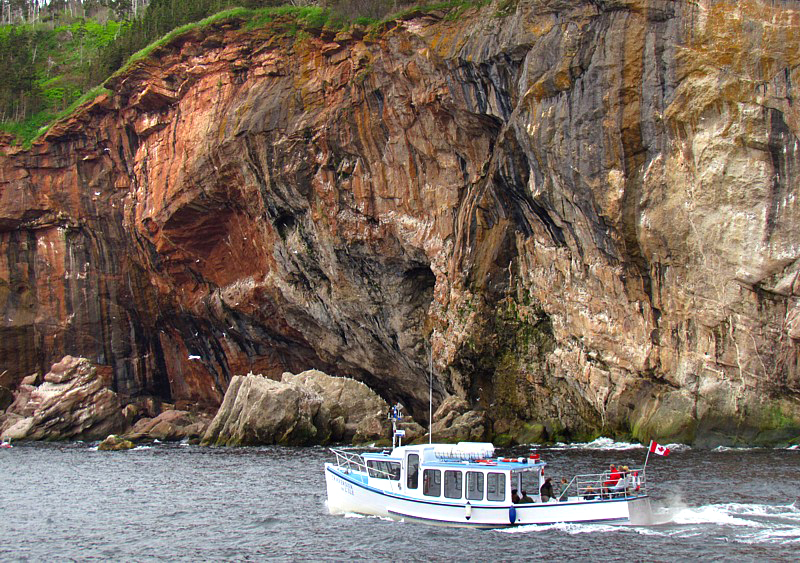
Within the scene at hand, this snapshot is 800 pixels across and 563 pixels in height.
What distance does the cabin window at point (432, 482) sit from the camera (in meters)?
23.0

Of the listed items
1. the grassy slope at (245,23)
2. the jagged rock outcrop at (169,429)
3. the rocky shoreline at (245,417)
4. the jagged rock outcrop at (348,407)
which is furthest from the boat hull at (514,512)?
the jagged rock outcrop at (169,429)

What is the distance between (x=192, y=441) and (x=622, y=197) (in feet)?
94.1

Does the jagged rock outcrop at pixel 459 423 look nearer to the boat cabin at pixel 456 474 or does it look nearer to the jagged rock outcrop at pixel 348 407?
the jagged rock outcrop at pixel 348 407

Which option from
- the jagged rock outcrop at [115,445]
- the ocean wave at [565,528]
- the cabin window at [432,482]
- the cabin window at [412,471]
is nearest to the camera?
the ocean wave at [565,528]

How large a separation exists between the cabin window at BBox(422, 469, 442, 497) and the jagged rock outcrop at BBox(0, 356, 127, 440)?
3824cm

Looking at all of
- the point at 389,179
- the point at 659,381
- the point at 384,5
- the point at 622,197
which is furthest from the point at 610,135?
the point at 384,5

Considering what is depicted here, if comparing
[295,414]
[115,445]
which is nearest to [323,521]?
[295,414]

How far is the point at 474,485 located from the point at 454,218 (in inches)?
967

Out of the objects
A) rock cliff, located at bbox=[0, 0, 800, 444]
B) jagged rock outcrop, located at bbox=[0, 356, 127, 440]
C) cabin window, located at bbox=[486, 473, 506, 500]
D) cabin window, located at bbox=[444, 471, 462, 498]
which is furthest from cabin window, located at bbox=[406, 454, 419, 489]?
jagged rock outcrop, located at bbox=[0, 356, 127, 440]

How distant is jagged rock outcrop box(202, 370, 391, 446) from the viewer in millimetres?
45625

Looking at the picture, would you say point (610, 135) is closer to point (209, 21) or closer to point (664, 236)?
point (664, 236)

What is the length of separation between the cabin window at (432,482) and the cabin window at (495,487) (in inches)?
53.1

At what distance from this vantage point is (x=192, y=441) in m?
50.4

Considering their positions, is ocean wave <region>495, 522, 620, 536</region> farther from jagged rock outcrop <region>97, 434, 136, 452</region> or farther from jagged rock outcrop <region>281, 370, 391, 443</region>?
jagged rock outcrop <region>97, 434, 136, 452</region>
